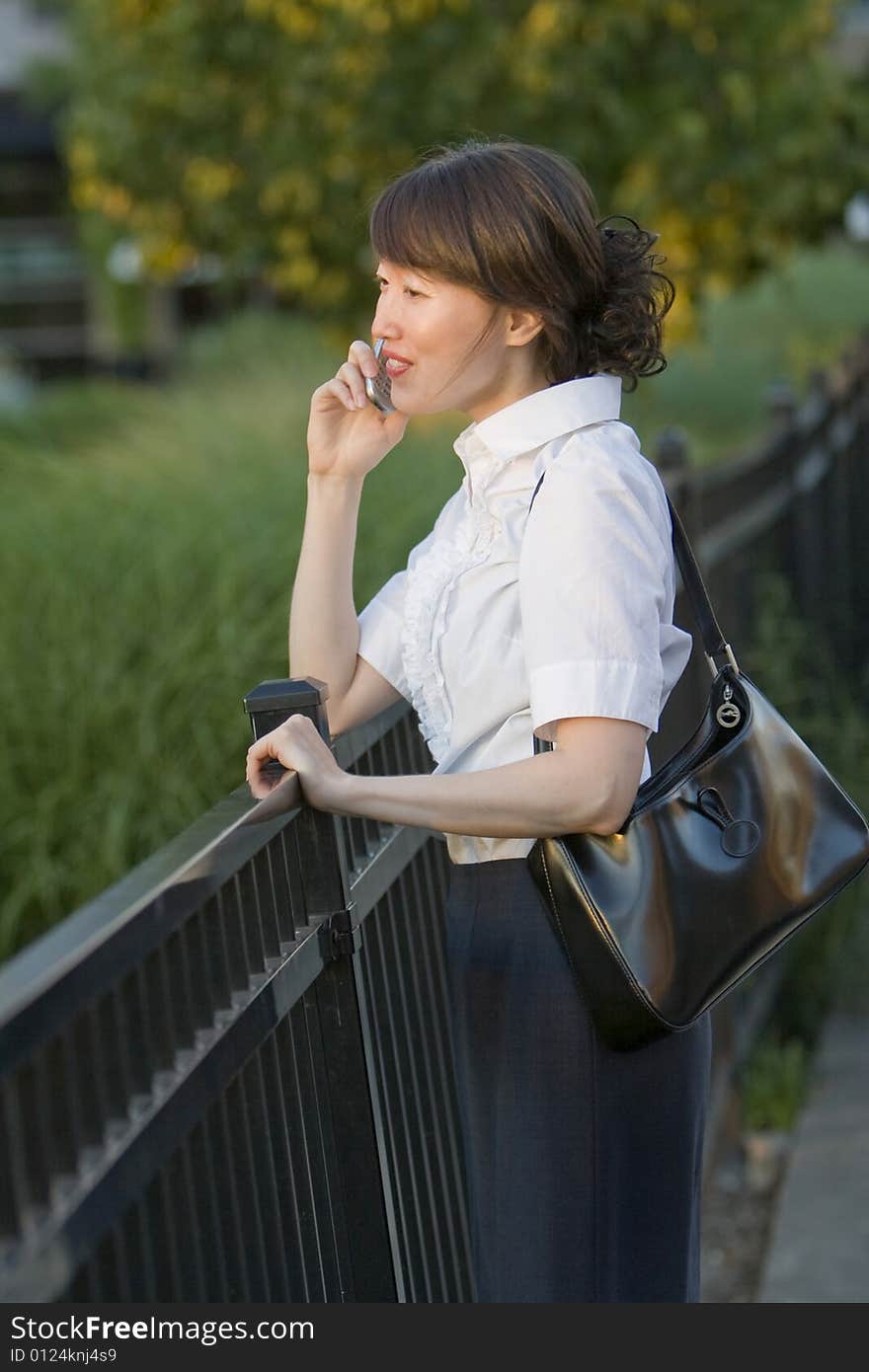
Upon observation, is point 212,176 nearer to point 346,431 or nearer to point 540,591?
point 346,431

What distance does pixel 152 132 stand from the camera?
11.2 m

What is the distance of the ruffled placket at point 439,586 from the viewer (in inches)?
82.7

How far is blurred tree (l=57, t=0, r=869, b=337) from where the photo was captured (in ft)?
31.8

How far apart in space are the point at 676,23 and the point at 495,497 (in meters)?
8.50

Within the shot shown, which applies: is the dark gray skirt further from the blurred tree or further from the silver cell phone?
the blurred tree

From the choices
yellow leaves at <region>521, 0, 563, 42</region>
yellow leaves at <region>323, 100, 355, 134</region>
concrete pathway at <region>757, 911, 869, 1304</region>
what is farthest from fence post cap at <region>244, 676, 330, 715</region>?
yellow leaves at <region>323, 100, 355, 134</region>

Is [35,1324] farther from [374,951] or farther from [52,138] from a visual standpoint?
[52,138]

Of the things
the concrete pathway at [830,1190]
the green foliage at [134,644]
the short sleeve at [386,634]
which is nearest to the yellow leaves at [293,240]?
the green foliage at [134,644]

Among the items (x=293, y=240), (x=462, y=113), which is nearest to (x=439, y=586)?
(x=462, y=113)

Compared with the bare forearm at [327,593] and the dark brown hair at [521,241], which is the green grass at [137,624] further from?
the dark brown hair at [521,241]

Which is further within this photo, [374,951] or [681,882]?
[374,951]

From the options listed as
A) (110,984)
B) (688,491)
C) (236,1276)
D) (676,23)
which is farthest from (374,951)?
(676,23)

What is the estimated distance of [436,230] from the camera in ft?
6.75

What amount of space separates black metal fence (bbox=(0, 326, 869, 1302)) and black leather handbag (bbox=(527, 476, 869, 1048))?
0.26 meters
